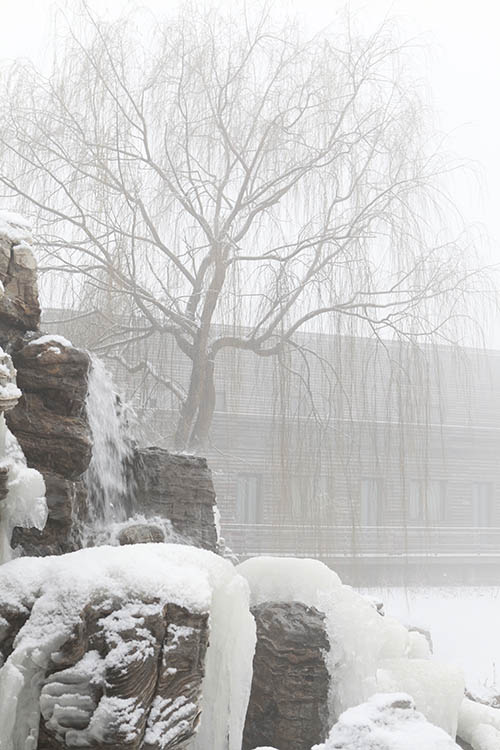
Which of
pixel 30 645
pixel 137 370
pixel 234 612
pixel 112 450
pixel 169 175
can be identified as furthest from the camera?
pixel 169 175

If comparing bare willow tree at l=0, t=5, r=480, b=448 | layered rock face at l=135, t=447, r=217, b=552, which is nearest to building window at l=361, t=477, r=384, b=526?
bare willow tree at l=0, t=5, r=480, b=448

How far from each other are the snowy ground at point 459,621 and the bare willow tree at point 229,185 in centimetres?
307

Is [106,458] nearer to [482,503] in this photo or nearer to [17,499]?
[17,499]

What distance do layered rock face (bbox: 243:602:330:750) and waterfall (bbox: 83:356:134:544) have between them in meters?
0.88

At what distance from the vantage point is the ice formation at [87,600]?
2.11 m

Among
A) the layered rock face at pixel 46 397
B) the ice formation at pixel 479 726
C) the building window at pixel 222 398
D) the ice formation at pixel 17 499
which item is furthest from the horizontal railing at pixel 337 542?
the ice formation at pixel 17 499

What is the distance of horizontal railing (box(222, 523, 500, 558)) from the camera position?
262 inches

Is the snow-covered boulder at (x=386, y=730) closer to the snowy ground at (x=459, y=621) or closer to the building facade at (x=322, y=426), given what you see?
the building facade at (x=322, y=426)

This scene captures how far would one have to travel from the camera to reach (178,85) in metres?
7.42

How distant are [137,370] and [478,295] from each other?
337 centimetres

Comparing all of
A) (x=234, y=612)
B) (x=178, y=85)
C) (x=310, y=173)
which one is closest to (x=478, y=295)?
(x=310, y=173)

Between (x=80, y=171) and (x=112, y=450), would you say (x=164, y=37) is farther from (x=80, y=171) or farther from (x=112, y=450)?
(x=112, y=450)

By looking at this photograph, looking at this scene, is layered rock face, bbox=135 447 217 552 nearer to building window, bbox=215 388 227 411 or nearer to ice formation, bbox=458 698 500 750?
ice formation, bbox=458 698 500 750

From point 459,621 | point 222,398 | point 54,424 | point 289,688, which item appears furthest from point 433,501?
point 54,424
